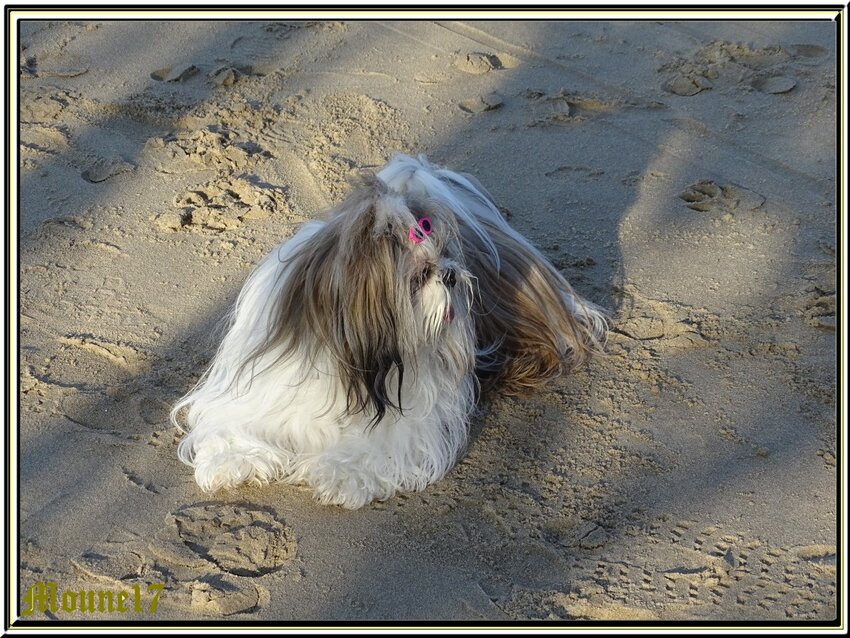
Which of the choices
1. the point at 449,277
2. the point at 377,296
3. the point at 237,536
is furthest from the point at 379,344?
the point at 237,536

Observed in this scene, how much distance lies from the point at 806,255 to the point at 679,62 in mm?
1793

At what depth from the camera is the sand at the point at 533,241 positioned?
313cm

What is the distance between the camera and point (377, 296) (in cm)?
289

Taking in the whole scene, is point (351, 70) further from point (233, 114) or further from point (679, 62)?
point (679, 62)

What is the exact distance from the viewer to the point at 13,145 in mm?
4832

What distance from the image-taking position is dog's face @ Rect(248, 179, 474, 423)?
2875mm

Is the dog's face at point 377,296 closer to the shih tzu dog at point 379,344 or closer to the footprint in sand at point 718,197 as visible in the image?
the shih tzu dog at point 379,344

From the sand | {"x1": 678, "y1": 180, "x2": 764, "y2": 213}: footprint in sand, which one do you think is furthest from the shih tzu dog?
{"x1": 678, "y1": 180, "x2": 764, "y2": 213}: footprint in sand

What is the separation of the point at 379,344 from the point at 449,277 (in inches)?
11.1

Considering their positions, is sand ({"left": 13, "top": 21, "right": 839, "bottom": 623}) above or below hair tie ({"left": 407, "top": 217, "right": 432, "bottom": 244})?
below

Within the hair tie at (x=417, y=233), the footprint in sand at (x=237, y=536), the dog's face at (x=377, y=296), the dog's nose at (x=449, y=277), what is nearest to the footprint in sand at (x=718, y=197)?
the dog's face at (x=377, y=296)

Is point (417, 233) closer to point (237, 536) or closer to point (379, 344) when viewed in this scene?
point (379, 344)

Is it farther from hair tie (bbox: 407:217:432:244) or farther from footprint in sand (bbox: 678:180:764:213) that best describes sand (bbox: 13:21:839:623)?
hair tie (bbox: 407:217:432:244)
